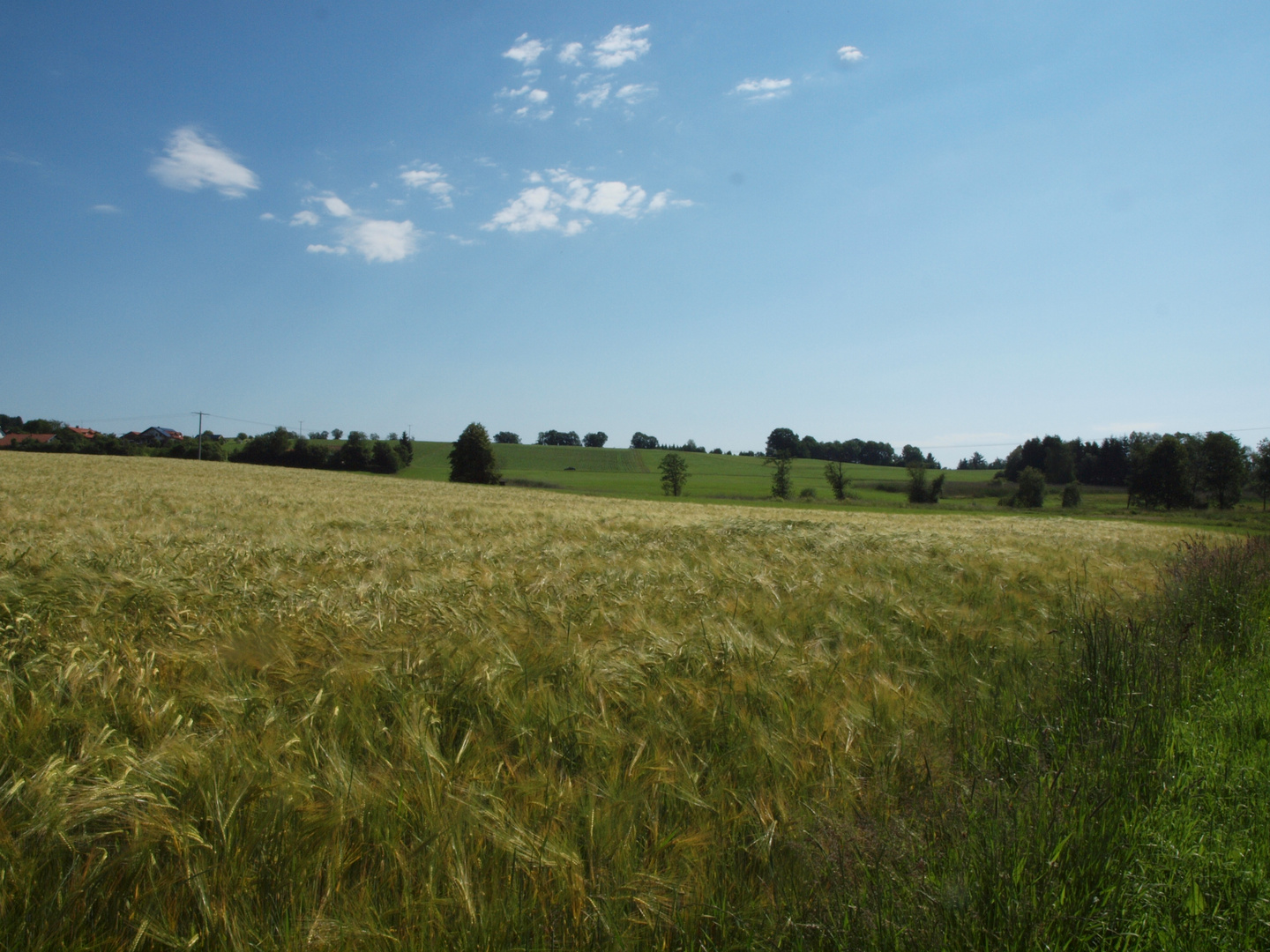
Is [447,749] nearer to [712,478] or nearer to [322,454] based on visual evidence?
[322,454]

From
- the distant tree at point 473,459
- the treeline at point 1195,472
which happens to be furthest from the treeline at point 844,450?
the distant tree at point 473,459

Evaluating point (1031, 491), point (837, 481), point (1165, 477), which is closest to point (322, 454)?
point (837, 481)

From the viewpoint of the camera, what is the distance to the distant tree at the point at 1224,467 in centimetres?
7525

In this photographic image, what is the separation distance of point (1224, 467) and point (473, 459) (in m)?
95.5

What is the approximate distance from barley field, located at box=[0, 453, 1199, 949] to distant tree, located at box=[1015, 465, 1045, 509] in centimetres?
8649

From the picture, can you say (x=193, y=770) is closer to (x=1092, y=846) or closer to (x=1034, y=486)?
(x=1092, y=846)

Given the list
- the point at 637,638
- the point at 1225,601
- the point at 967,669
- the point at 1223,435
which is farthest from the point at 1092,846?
the point at 1223,435

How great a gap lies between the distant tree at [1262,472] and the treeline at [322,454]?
385 ft

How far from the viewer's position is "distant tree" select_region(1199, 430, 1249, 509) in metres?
75.2

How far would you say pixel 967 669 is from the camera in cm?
329

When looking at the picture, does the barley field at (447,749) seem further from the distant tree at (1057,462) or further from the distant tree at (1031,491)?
the distant tree at (1057,462)

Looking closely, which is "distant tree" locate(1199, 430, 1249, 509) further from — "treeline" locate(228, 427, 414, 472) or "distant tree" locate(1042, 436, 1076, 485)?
"treeline" locate(228, 427, 414, 472)

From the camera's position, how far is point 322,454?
85188 millimetres

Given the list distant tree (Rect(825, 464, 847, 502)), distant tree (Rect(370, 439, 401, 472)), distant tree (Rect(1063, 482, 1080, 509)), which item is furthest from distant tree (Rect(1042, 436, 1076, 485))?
distant tree (Rect(370, 439, 401, 472))
